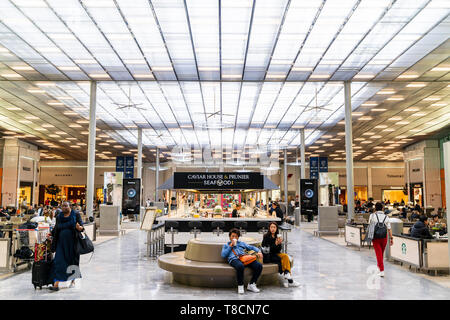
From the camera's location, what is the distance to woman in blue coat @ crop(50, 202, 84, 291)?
6.59 m

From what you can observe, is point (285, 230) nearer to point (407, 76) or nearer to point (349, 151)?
point (349, 151)

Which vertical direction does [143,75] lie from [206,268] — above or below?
above

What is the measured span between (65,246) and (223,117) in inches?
667

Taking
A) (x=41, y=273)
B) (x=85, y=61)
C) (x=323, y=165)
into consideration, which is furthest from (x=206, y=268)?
(x=323, y=165)

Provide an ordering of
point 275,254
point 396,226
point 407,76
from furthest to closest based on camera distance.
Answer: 1. point 407,76
2. point 396,226
3. point 275,254

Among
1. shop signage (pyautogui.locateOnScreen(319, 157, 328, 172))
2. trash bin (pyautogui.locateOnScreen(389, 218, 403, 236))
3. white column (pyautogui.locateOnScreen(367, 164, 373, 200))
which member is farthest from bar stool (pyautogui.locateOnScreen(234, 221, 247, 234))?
white column (pyautogui.locateOnScreen(367, 164, 373, 200))

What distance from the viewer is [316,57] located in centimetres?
1341

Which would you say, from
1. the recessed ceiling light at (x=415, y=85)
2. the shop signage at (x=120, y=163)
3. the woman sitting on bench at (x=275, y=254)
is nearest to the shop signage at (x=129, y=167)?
the shop signage at (x=120, y=163)

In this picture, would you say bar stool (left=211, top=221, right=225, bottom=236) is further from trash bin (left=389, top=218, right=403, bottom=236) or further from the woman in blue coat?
the woman in blue coat

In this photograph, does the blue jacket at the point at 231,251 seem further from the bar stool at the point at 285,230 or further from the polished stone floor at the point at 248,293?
the bar stool at the point at 285,230

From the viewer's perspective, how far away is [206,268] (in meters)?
6.49

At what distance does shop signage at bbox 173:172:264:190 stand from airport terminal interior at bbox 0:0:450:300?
0.04 meters

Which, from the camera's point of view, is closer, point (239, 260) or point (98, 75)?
point (239, 260)
